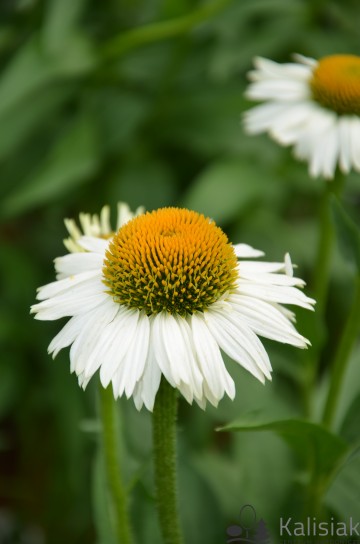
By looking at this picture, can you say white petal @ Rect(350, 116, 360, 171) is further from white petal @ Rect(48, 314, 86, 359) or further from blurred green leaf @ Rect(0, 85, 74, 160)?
blurred green leaf @ Rect(0, 85, 74, 160)

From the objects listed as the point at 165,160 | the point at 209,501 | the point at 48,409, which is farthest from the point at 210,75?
the point at 209,501

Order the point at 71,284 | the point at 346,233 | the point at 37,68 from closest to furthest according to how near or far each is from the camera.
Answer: the point at 71,284 → the point at 346,233 → the point at 37,68

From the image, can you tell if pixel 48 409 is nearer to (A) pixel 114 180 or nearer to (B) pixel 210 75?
(A) pixel 114 180

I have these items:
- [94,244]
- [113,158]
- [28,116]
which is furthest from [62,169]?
[94,244]

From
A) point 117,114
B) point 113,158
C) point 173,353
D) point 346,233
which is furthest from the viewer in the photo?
point 113,158

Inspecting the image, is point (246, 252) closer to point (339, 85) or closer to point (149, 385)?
point (149, 385)

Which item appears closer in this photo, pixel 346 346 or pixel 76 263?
pixel 76 263

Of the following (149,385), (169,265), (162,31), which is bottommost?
(149,385)
